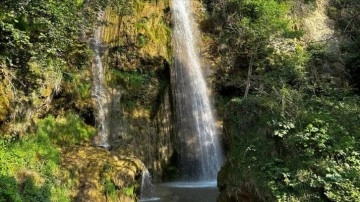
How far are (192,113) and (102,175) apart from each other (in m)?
7.09

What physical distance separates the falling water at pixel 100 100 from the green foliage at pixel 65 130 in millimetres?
403

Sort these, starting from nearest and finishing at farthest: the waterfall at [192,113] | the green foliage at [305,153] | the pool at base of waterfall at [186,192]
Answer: the green foliage at [305,153]
the pool at base of waterfall at [186,192]
the waterfall at [192,113]

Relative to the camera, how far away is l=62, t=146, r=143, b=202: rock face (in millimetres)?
8867

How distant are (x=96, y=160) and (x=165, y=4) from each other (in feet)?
34.1

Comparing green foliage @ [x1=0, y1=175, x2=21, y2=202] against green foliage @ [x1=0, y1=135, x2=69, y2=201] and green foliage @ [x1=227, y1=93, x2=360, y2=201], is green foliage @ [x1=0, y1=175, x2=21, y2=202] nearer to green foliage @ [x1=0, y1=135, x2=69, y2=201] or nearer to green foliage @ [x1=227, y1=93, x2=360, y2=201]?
green foliage @ [x1=0, y1=135, x2=69, y2=201]

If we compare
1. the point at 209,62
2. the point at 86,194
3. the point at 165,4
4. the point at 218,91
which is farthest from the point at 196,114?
the point at 86,194

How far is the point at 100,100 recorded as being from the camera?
13383 mm

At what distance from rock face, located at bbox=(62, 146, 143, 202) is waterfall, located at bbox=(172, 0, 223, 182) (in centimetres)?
475

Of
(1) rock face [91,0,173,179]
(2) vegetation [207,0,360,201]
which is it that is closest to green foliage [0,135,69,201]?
(1) rock face [91,0,173,179]

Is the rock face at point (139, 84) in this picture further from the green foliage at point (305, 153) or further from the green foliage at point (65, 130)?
the green foliage at point (305, 153)

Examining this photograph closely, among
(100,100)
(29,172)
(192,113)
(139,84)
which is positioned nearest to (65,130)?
(100,100)

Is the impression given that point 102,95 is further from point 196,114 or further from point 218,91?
point 218,91

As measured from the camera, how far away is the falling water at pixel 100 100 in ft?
42.2

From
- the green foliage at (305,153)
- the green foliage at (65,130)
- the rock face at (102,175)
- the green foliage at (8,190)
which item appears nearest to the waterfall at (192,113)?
the green foliage at (65,130)
